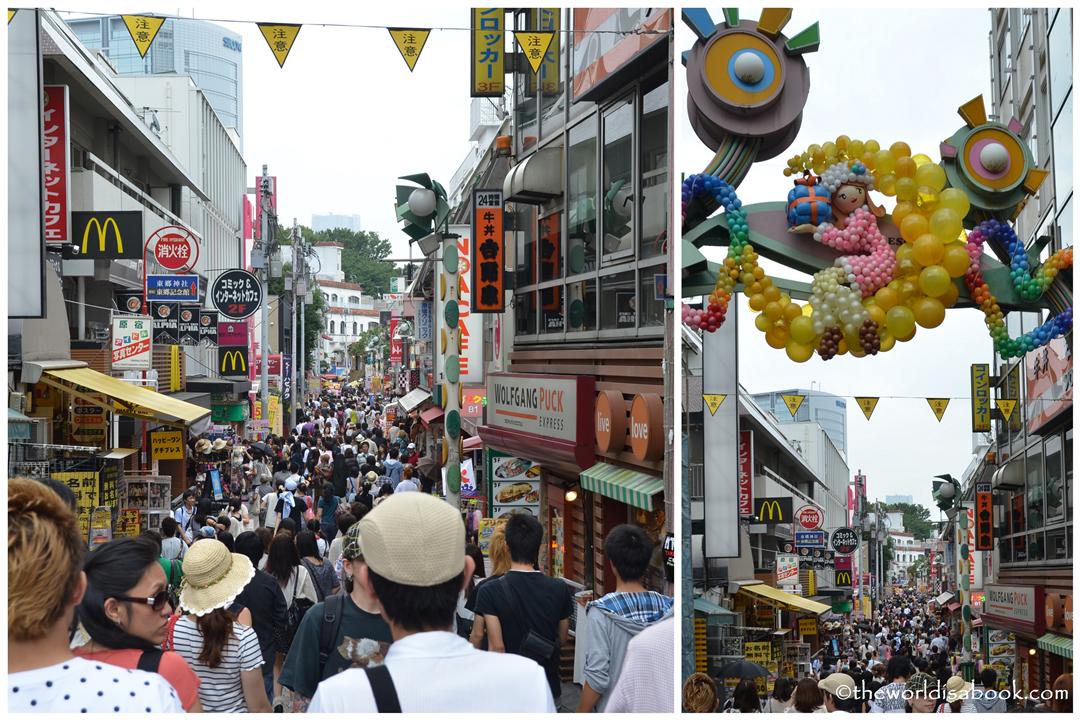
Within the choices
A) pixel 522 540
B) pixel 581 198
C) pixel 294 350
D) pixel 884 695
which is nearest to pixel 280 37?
pixel 522 540

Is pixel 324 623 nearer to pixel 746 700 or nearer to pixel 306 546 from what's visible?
pixel 746 700

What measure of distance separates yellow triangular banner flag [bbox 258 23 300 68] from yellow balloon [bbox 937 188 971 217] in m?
4.86

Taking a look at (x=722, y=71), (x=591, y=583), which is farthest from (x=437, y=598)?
(x=591, y=583)

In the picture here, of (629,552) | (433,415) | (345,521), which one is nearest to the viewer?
(629,552)

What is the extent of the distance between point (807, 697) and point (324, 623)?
395cm

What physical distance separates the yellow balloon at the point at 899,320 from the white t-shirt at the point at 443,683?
6.06 metres

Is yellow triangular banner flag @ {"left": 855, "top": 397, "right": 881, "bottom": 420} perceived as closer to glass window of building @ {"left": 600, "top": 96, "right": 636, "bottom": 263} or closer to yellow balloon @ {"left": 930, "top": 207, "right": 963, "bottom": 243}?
glass window of building @ {"left": 600, "top": 96, "right": 636, "bottom": 263}

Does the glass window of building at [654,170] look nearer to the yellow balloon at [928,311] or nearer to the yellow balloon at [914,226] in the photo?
the yellow balloon at [914,226]

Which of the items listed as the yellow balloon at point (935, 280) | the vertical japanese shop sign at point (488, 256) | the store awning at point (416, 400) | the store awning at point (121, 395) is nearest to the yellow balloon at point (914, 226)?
the yellow balloon at point (935, 280)

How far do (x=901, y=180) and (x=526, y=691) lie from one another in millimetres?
6529

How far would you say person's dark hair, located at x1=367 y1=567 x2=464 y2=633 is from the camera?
2.96m

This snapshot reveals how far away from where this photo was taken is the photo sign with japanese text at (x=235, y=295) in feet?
81.7

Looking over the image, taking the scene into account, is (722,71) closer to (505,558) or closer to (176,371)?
(505,558)

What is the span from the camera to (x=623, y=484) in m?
10.5
